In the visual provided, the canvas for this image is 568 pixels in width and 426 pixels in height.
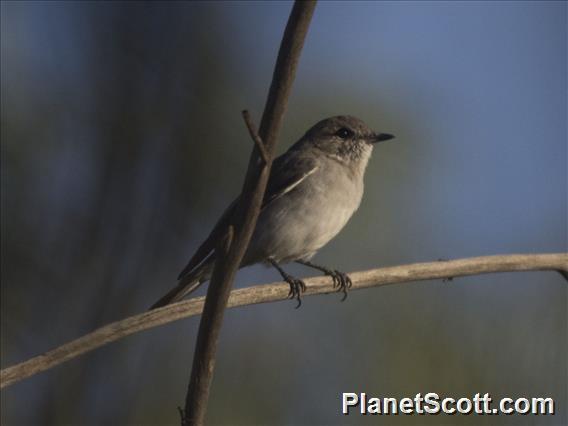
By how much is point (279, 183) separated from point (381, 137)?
81 centimetres

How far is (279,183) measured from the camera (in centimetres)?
493

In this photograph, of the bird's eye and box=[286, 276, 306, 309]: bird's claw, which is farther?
the bird's eye

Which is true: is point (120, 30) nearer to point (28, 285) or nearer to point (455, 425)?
point (28, 285)

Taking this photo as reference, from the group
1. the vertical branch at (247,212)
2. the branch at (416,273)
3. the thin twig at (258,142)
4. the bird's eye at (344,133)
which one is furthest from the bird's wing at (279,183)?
the thin twig at (258,142)

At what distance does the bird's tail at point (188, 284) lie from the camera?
14.4 feet

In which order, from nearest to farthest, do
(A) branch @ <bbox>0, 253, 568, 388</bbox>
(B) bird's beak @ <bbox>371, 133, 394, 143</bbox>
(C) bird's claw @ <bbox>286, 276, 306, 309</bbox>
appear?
(A) branch @ <bbox>0, 253, 568, 388</bbox> → (C) bird's claw @ <bbox>286, 276, 306, 309</bbox> → (B) bird's beak @ <bbox>371, 133, 394, 143</bbox>

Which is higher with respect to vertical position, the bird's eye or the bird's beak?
the bird's eye

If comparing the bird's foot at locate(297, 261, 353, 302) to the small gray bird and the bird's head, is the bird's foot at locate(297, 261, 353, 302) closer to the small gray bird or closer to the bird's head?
the small gray bird

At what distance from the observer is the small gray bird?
4488 millimetres

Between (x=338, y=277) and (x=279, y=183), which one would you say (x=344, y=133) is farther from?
(x=338, y=277)

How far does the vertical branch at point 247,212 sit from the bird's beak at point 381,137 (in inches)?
140

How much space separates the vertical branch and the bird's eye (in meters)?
3.70

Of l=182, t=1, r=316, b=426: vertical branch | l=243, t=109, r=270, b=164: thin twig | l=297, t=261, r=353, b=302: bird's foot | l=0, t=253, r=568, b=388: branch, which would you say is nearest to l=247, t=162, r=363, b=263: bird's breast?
l=297, t=261, r=353, b=302: bird's foot

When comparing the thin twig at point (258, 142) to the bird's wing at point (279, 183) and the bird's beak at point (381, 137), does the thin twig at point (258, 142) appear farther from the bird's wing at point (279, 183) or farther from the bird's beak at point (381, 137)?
the bird's beak at point (381, 137)
